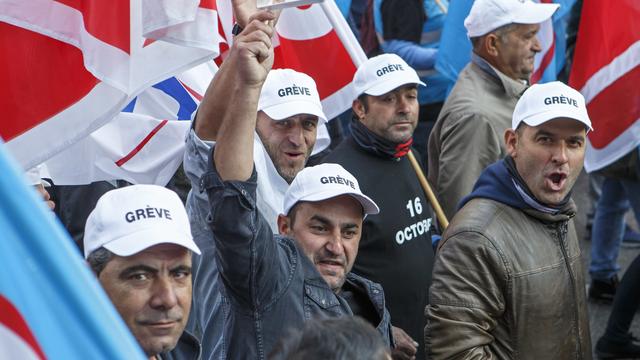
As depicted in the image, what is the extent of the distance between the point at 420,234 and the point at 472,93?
1.01 meters

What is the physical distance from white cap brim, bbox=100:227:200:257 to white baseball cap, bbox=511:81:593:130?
1.72m

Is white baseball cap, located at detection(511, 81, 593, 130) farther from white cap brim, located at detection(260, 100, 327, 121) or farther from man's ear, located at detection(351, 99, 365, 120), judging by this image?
man's ear, located at detection(351, 99, 365, 120)

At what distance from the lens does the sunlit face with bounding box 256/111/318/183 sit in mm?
4531

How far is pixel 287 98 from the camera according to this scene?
4.59 meters

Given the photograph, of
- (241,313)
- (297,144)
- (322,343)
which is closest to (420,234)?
(297,144)

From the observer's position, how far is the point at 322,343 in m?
2.23

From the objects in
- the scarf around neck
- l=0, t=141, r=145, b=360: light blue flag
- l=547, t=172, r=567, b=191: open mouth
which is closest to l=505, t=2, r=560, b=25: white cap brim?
the scarf around neck

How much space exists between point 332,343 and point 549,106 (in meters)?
2.14

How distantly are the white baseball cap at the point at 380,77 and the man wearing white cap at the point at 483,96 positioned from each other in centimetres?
40

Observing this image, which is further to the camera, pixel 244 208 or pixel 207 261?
pixel 207 261

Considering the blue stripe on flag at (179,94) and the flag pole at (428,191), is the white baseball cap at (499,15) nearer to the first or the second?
the flag pole at (428,191)

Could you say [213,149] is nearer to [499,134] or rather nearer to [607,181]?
[499,134]

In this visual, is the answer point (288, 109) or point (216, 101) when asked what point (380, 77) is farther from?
point (216, 101)

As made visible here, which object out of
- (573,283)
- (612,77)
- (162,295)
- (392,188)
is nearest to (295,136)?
(392,188)
